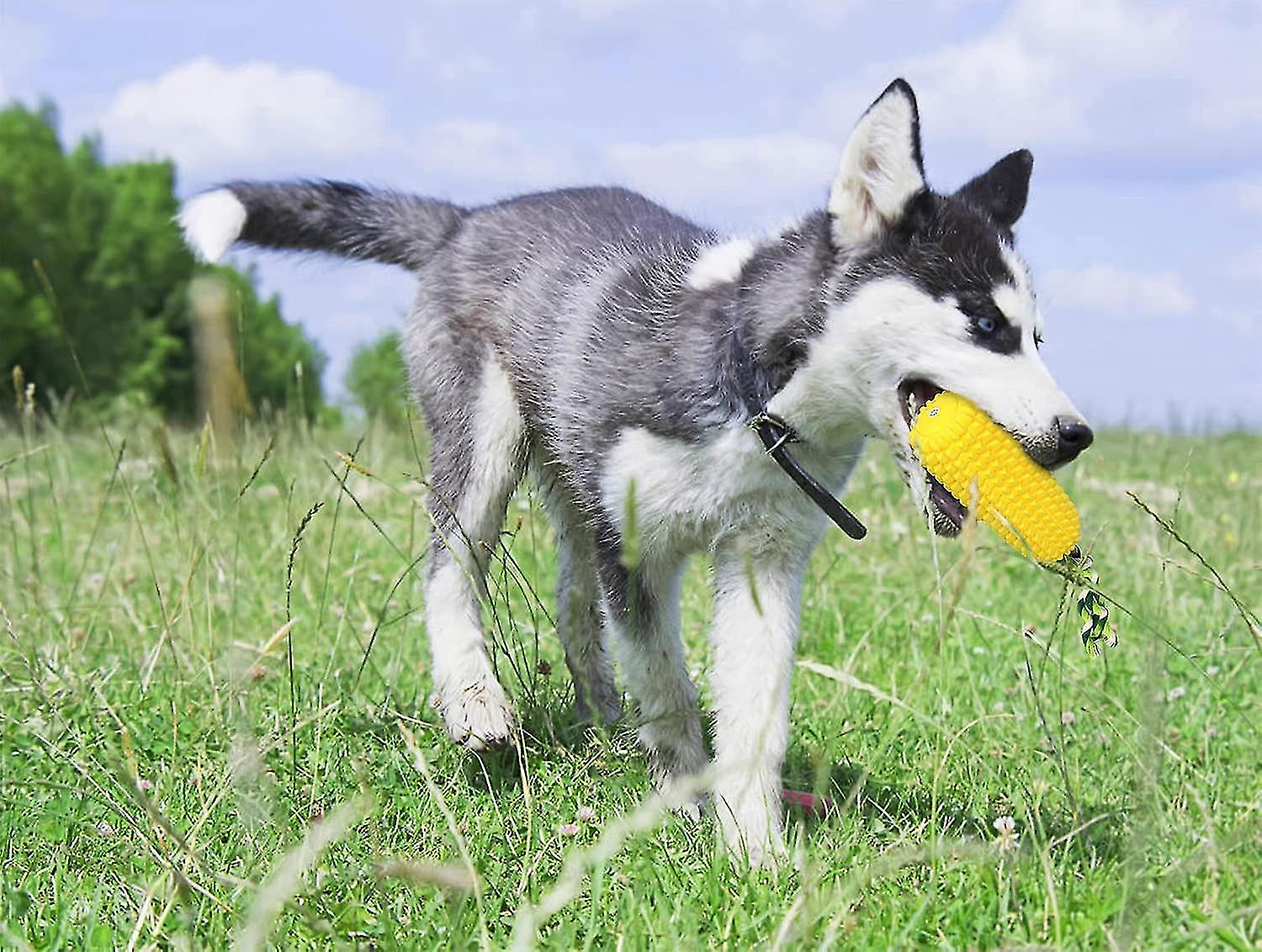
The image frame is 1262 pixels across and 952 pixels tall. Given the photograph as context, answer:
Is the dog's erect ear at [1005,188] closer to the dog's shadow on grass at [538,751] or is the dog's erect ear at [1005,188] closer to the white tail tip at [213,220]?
the dog's shadow on grass at [538,751]

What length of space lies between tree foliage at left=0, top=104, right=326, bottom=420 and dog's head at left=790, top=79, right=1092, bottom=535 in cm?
2597

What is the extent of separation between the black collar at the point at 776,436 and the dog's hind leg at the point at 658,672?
1.64ft

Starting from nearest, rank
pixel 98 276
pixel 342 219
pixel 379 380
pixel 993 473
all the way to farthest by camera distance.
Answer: pixel 993 473, pixel 342 219, pixel 379 380, pixel 98 276

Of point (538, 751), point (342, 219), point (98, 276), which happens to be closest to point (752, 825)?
point (538, 751)

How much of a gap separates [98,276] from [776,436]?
1416 inches

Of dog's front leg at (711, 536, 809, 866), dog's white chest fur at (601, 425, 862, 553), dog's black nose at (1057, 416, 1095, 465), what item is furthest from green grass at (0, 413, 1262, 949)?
dog's white chest fur at (601, 425, 862, 553)

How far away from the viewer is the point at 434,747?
364 centimetres

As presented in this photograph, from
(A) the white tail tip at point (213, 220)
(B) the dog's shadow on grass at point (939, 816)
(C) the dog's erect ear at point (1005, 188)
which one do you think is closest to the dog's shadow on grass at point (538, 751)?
(B) the dog's shadow on grass at point (939, 816)

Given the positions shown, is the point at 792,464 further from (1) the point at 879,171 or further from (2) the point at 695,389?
(1) the point at 879,171

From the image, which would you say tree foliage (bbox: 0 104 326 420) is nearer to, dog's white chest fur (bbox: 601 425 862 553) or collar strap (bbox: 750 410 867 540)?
dog's white chest fur (bbox: 601 425 862 553)

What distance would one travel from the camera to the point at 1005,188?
345 centimetres

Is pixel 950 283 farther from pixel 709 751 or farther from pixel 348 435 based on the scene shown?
pixel 348 435

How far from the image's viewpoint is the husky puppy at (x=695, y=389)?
3004mm

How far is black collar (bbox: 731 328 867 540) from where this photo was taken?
3.13 m
